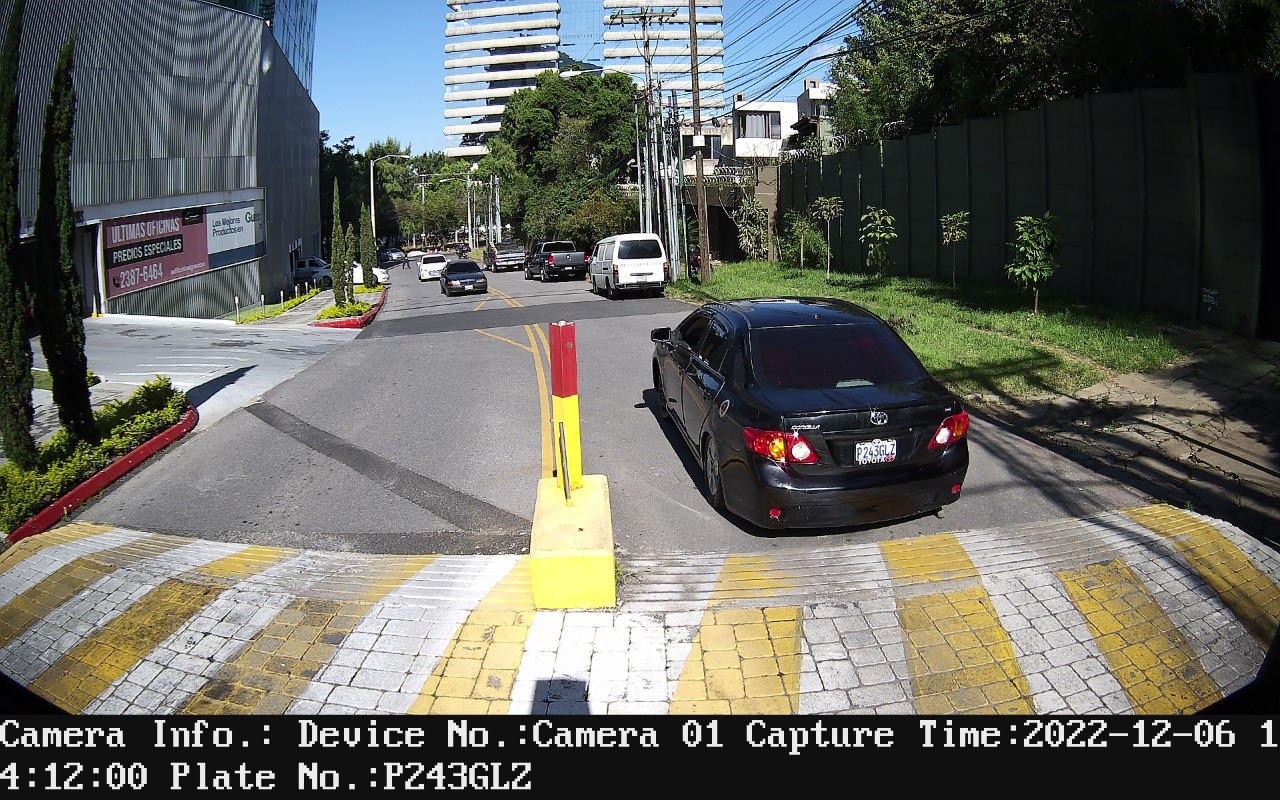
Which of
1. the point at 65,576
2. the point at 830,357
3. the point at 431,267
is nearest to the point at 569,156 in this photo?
the point at 431,267

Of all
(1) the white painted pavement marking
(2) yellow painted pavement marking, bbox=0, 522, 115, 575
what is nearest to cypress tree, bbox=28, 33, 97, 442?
(2) yellow painted pavement marking, bbox=0, 522, 115, 575

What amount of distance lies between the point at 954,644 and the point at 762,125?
2985 inches

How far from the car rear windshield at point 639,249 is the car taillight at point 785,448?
2102 cm

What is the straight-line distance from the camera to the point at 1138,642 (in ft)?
16.6

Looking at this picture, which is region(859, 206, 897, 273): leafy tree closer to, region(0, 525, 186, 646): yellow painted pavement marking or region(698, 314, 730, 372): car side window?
region(698, 314, 730, 372): car side window

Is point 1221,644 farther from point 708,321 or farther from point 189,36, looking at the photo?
point 189,36

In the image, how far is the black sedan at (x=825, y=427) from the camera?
6227mm

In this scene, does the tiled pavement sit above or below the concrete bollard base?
below

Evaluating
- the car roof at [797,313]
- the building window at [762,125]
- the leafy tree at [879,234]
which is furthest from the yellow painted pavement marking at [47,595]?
the building window at [762,125]

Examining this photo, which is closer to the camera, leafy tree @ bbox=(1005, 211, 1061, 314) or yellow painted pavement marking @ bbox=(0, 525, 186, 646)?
yellow painted pavement marking @ bbox=(0, 525, 186, 646)

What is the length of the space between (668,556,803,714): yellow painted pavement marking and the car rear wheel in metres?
1.29

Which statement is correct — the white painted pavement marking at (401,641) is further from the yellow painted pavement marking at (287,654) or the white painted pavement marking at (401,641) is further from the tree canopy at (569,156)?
the tree canopy at (569,156)

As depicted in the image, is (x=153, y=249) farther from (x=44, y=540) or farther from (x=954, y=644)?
(x=954, y=644)

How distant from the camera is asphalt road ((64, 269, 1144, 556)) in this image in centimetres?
725
